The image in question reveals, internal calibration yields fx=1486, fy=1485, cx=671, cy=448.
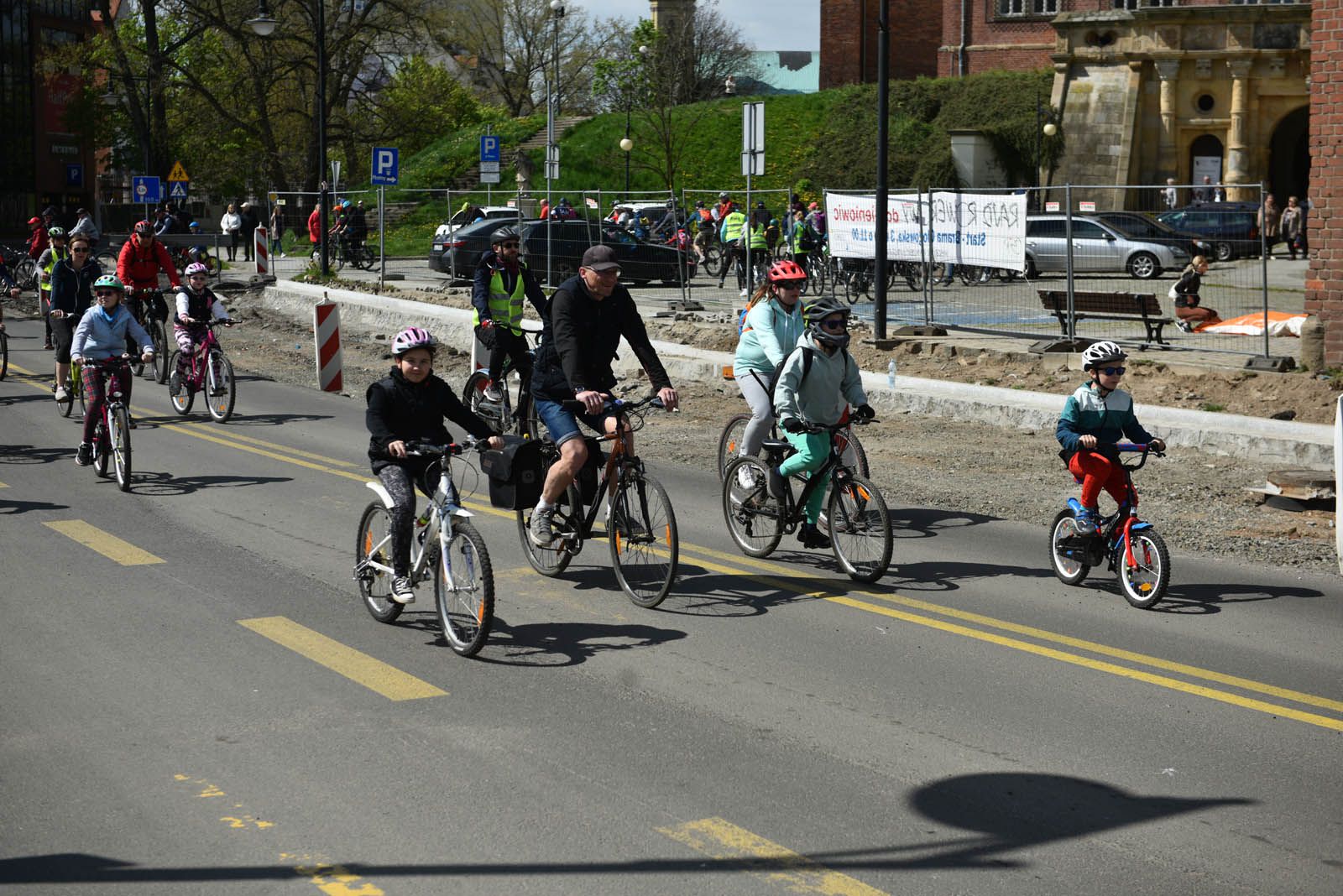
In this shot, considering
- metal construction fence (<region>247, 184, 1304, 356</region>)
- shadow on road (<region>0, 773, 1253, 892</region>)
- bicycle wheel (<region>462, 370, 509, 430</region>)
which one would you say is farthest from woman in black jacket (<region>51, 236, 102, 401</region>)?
shadow on road (<region>0, 773, 1253, 892</region>)

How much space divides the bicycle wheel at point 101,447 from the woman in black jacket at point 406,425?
18.7ft

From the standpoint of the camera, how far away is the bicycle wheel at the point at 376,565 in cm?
753

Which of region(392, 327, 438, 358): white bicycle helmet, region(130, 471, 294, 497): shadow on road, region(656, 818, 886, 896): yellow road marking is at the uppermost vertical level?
region(392, 327, 438, 358): white bicycle helmet

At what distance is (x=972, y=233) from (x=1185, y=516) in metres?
10.6

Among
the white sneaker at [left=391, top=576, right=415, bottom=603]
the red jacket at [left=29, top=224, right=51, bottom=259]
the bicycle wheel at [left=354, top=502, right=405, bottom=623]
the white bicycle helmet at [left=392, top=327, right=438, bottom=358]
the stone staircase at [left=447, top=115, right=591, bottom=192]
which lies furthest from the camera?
the stone staircase at [left=447, top=115, right=591, bottom=192]

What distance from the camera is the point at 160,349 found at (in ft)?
62.3

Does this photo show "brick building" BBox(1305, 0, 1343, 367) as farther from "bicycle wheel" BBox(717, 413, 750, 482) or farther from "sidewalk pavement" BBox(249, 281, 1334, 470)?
"bicycle wheel" BBox(717, 413, 750, 482)

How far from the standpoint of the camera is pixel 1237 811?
204 inches

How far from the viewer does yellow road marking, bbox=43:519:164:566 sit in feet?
30.8

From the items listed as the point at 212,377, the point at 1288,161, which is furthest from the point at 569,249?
the point at 1288,161

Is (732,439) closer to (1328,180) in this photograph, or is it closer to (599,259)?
(599,259)

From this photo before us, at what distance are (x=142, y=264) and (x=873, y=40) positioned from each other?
63141 millimetres

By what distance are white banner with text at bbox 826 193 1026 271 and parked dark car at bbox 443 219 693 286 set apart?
25.3 ft

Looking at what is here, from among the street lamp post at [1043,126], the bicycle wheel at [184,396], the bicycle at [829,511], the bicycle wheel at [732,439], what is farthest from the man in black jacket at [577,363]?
the street lamp post at [1043,126]
